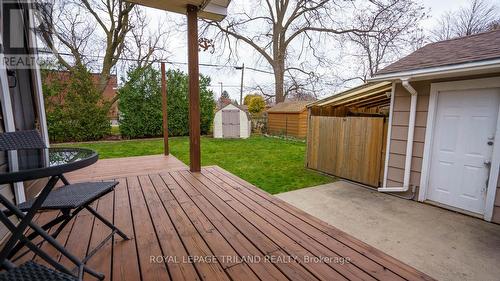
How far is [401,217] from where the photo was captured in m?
3.37

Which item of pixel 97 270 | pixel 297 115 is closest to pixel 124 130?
pixel 297 115

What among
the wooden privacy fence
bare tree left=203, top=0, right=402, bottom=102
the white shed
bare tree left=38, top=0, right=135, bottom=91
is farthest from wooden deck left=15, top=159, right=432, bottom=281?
bare tree left=203, top=0, right=402, bottom=102

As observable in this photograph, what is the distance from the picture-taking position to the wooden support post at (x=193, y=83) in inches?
123

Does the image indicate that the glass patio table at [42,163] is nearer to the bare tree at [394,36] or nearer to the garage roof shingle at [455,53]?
the garage roof shingle at [455,53]

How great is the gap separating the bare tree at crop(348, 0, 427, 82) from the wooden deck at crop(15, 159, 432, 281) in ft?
33.2

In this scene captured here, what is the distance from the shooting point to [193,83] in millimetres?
3240

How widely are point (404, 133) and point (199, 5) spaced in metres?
3.82

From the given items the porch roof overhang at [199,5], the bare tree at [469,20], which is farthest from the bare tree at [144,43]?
the bare tree at [469,20]

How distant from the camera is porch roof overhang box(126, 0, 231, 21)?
9.73ft

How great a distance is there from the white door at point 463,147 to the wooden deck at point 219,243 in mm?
2896

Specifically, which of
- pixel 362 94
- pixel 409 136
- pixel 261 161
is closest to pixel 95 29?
pixel 261 161

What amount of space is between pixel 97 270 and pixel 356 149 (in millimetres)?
4715

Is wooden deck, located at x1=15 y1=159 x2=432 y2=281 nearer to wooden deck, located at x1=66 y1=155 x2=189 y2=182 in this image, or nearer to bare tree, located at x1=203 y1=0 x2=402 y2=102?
wooden deck, located at x1=66 y1=155 x2=189 y2=182

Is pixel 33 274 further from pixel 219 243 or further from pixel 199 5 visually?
pixel 199 5
